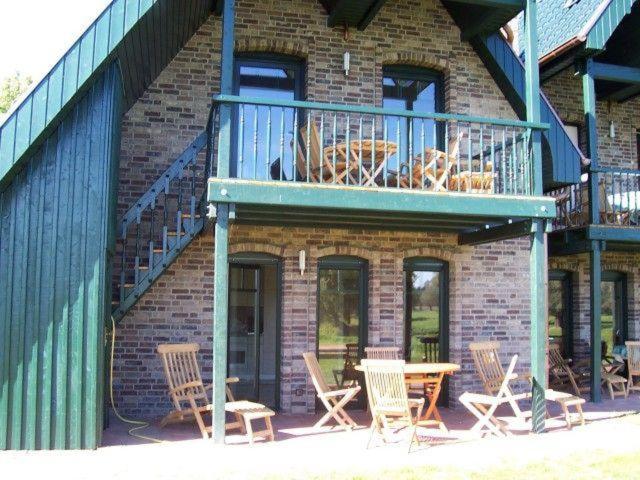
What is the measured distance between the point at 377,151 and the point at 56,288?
3.93 metres

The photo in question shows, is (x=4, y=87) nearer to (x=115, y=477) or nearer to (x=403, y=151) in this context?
(x=403, y=151)

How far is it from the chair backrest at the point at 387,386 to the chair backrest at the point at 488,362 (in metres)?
1.91

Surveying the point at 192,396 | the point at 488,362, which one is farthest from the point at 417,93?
the point at 192,396

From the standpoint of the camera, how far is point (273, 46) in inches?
370

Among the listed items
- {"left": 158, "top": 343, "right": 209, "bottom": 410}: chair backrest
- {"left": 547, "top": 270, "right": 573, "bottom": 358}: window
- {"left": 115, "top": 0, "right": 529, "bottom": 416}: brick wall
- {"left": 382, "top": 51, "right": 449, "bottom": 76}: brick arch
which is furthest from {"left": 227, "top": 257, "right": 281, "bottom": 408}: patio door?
{"left": 547, "top": 270, "right": 573, "bottom": 358}: window

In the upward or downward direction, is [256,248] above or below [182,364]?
above

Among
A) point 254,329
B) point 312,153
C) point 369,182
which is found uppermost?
point 312,153

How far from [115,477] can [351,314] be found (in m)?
4.56

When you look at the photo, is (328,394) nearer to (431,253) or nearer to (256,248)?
(256,248)

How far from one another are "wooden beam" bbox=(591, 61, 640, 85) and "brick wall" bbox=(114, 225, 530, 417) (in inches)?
114

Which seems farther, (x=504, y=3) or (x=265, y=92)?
(x=265, y=92)

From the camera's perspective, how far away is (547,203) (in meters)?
7.60

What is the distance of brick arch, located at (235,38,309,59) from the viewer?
9266 millimetres

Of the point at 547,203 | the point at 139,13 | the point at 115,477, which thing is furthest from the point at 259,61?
the point at 115,477
